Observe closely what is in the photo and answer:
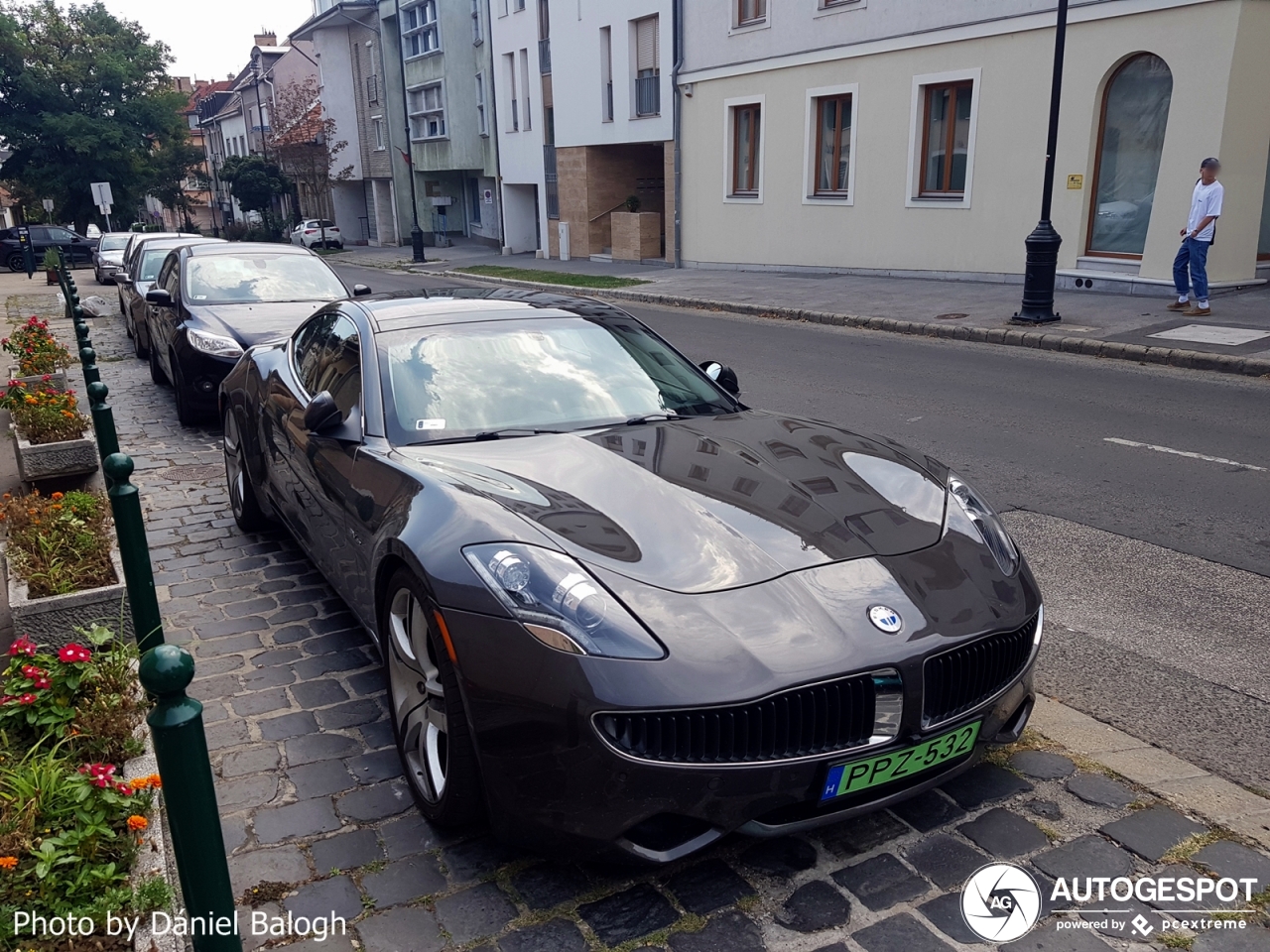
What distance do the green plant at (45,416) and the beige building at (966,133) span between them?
15.1m

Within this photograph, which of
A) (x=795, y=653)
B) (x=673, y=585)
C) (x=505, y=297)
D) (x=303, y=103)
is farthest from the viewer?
(x=303, y=103)

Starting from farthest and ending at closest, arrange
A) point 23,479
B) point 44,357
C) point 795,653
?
1. point 44,357
2. point 23,479
3. point 795,653

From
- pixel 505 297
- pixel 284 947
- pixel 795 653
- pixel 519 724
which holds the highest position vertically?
pixel 505 297

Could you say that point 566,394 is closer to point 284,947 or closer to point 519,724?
point 519,724

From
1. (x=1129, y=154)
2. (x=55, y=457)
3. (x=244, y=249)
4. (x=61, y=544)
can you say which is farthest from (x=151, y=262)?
(x=1129, y=154)

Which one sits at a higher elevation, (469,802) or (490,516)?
(490,516)

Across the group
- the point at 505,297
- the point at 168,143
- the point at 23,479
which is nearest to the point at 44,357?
the point at 23,479

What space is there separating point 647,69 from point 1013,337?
1864 centimetres

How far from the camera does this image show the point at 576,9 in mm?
30969

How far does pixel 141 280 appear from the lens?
1423 cm

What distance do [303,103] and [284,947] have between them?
57.3 meters

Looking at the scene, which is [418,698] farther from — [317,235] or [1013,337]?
[317,235]

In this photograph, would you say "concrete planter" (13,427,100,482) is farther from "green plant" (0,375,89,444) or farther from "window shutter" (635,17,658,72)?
"window shutter" (635,17,658,72)

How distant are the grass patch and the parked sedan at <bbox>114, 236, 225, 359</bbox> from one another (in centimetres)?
986
